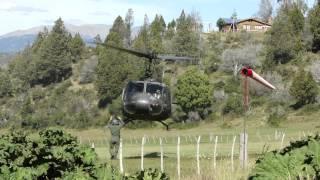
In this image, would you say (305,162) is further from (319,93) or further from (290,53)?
(290,53)

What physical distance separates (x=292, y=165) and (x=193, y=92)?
80.5 metres

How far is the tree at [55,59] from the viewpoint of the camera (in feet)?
431

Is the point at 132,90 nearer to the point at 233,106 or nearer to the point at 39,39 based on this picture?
the point at 233,106

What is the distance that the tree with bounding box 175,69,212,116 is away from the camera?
88944 mm

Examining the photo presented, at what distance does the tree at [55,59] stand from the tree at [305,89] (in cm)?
6076

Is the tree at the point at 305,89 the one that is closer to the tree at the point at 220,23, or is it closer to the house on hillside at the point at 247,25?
the house on hillside at the point at 247,25

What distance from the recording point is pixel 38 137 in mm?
11570

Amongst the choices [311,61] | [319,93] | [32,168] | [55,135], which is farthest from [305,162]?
[311,61]

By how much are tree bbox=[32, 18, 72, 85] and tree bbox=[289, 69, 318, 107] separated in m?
60.8

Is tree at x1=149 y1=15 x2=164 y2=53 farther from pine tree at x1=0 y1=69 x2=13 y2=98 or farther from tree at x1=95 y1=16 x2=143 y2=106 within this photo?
pine tree at x1=0 y1=69 x2=13 y2=98

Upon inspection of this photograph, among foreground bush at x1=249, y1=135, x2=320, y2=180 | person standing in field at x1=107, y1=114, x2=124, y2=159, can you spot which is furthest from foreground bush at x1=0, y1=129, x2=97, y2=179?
person standing in field at x1=107, y1=114, x2=124, y2=159

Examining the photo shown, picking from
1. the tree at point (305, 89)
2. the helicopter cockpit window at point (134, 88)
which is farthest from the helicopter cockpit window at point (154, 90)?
the tree at point (305, 89)

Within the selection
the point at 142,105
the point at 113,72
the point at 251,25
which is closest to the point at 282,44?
the point at 113,72

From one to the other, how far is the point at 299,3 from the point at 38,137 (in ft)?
449
